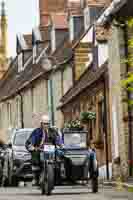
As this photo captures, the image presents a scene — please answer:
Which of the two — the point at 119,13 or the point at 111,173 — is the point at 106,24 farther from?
the point at 111,173

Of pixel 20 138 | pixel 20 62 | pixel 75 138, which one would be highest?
pixel 75 138

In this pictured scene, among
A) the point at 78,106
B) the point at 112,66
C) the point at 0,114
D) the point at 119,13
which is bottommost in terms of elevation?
the point at 0,114

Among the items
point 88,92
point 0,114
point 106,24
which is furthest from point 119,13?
point 0,114

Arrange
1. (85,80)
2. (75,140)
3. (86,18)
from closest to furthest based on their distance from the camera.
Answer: (75,140), (85,80), (86,18)

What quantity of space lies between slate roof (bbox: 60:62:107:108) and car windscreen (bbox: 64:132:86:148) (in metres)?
9.05

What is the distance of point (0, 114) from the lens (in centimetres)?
7794

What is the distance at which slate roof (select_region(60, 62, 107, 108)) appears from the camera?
3283 cm

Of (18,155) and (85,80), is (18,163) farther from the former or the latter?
(85,80)

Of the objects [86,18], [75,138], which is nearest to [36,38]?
[86,18]

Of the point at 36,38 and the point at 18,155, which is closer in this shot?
the point at 18,155

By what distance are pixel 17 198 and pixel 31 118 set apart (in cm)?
4266

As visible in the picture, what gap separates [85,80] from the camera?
38.4 metres

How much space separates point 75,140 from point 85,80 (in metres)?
16.8

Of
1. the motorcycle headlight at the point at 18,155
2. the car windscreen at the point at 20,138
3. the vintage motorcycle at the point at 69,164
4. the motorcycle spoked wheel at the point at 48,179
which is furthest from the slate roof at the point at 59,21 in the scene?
the motorcycle spoked wheel at the point at 48,179
